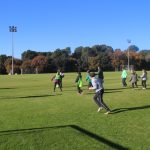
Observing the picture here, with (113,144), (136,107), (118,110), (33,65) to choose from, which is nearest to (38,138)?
(113,144)

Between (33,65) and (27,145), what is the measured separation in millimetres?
114063

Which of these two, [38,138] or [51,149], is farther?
[38,138]

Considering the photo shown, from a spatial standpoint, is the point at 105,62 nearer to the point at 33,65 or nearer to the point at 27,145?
the point at 33,65

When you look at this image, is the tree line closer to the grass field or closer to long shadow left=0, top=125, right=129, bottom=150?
the grass field

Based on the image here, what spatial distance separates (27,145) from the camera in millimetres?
10664

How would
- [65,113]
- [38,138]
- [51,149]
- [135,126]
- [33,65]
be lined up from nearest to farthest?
[51,149] → [38,138] → [135,126] → [65,113] → [33,65]

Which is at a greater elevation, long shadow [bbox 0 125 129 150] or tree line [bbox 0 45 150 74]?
tree line [bbox 0 45 150 74]

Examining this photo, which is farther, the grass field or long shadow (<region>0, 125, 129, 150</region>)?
the grass field

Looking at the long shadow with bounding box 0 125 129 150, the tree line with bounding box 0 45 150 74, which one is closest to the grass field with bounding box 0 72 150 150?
the long shadow with bounding box 0 125 129 150

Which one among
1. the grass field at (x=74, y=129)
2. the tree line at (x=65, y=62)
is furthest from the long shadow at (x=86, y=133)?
the tree line at (x=65, y=62)

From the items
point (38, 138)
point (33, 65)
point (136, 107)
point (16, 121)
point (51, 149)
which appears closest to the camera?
point (51, 149)

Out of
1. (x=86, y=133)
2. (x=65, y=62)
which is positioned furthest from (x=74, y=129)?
(x=65, y=62)

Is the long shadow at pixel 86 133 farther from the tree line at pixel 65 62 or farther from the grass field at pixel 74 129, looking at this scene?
the tree line at pixel 65 62

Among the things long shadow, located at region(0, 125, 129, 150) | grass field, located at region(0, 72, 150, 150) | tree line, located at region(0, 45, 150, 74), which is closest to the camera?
long shadow, located at region(0, 125, 129, 150)
